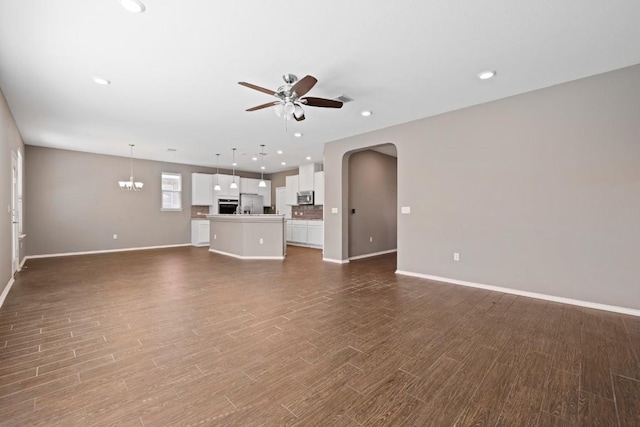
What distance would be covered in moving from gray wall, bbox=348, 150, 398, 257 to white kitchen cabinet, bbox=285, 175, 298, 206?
3.37 meters

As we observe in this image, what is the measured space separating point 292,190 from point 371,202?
3618 millimetres

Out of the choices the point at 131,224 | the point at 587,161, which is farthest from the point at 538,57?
the point at 131,224

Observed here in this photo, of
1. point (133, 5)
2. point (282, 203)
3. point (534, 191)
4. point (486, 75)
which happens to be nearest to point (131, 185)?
point (282, 203)

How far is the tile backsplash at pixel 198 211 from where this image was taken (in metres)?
9.69

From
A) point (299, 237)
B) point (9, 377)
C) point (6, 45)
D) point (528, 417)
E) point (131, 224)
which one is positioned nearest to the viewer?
point (528, 417)

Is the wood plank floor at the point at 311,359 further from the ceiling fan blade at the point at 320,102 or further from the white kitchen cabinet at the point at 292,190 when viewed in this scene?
the white kitchen cabinet at the point at 292,190

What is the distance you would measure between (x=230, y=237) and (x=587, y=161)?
685 centimetres

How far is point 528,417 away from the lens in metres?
1.61

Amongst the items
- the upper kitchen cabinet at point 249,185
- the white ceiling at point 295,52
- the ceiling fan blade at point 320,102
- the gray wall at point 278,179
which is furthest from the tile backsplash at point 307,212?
the ceiling fan blade at point 320,102

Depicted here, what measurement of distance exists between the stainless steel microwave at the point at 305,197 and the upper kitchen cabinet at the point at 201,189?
3.10m

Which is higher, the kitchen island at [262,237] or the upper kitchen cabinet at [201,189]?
the upper kitchen cabinet at [201,189]

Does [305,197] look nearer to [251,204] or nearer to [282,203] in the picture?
[282,203]

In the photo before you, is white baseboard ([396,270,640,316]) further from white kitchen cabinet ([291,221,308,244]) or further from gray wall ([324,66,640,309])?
white kitchen cabinet ([291,221,308,244])

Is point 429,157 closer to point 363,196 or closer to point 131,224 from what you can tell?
point 363,196
